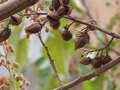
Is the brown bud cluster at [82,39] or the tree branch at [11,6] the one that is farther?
the brown bud cluster at [82,39]

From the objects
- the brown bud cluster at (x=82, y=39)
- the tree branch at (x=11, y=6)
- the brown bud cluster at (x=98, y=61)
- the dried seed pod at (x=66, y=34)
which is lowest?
the brown bud cluster at (x=98, y=61)

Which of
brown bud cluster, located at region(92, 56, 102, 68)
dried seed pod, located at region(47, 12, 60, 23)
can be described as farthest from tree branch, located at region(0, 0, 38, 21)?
brown bud cluster, located at region(92, 56, 102, 68)

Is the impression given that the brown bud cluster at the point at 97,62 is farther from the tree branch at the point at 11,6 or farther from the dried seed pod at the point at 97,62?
the tree branch at the point at 11,6

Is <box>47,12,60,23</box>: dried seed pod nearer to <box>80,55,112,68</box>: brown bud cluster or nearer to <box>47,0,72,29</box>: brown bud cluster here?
<box>47,0,72,29</box>: brown bud cluster

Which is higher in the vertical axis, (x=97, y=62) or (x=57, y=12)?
(x=57, y=12)

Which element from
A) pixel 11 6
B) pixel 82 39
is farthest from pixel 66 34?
pixel 11 6

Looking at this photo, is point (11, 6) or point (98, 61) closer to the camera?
point (11, 6)

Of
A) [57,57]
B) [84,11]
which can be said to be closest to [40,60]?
[84,11]

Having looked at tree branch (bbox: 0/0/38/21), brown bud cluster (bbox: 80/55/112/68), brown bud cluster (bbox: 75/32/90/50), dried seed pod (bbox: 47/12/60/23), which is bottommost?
brown bud cluster (bbox: 80/55/112/68)

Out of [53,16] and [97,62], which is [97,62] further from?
[53,16]

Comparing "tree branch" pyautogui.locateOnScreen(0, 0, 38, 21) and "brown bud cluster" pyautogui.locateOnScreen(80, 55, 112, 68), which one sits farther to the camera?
"brown bud cluster" pyautogui.locateOnScreen(80, 55, 112, 68)

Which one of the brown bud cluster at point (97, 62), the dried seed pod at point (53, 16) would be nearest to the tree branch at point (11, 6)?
the dried seed pod at point (53, 16)
